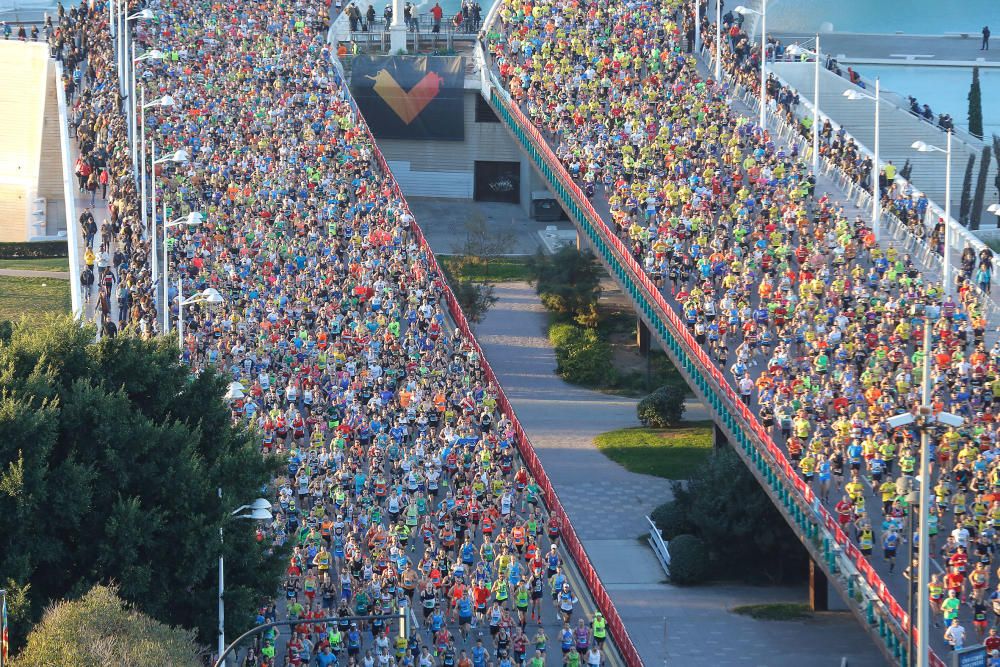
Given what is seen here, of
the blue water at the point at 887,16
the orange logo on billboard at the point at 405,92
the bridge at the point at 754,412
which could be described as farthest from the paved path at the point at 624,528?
the blue water at the point at 887,16

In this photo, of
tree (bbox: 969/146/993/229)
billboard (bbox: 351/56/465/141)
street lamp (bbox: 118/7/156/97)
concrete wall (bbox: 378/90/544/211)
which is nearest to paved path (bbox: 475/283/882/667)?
concrete wall (bbox: 378/90/544/211)

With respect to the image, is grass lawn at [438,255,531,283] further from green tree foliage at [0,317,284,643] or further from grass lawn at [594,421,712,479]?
green tree foliage at [0,317,284,643]

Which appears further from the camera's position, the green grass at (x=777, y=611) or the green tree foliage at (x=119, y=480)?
the green grass at (x=777, y=611)

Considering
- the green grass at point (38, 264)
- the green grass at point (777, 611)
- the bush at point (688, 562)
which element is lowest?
the green grass at point (777, 611)

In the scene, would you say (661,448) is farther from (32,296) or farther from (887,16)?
(887,16)

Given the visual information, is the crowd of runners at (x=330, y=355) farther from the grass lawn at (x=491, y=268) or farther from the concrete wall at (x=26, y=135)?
the grass lawn at (x=491, y=268)

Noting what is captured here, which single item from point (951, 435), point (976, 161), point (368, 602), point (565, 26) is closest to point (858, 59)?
point (976, 161)

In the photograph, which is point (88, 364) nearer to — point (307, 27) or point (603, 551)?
point (603, 551)
